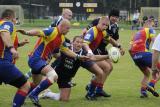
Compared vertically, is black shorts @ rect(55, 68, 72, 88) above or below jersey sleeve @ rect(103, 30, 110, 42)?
below

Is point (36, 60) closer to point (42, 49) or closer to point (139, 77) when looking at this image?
point (42, 49)

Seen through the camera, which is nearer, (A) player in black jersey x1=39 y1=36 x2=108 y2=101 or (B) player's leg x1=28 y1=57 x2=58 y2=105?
(B) player's leg x1=28 y1=57 x2=58 y2=105

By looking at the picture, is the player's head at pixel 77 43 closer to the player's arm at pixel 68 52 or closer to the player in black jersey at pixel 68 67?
the player in black jersey at pixel 68 67

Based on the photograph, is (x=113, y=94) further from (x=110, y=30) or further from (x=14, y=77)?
(x=14, y=77)

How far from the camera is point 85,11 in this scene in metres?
60.5

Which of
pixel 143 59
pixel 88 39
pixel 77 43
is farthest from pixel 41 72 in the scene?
pixel 143 59

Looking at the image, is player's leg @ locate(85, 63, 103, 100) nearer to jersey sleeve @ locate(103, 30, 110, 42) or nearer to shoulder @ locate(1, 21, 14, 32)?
jersey sleeve @ locate(103, 30, 110, 42)

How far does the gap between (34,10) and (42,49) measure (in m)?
61.9

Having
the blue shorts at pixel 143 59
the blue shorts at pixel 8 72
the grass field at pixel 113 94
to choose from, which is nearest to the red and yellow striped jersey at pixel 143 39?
the blue shorts at pixel 143 59

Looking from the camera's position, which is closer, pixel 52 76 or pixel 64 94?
pixel 52 76

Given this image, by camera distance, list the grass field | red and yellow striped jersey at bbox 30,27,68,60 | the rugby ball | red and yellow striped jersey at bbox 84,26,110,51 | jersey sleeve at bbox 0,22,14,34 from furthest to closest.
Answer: red and yellow striped jersey at bbox 84,26,110,51 → the grass field → the rugby ball → red and yellow striped jersey at bbox 30,27,68,60 → jersey sleeve at bbox 0,22,14,34

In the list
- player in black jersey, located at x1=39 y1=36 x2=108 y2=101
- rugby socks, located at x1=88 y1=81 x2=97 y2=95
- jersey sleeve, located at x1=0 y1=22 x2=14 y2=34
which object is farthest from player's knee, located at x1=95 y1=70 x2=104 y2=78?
jersey sleeve, located at x1=0 y1=22 x2=14 y2=34

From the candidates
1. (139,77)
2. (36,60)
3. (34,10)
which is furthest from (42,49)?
(34,10)

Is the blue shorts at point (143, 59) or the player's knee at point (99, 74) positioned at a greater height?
the blue shorts at point (143, 59)
